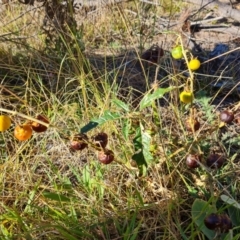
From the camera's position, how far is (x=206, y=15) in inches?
130

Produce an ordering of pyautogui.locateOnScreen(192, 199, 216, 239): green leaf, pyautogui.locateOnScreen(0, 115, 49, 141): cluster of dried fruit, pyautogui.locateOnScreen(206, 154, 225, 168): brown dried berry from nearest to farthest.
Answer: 1. pyautogui.locateOnScreen(0, 115, 49, 141): cluster of dried fruit
2. pyautogui.locateOnScreen(192, 199, 216, 239): green leaf
3. pyautogui.locateOnScreen(206, 154, 225, 168): brown dried berry

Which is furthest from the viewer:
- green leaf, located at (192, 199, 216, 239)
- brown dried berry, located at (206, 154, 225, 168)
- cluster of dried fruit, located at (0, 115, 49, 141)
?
brown dried berry, located at (206, 154, 225, 168)

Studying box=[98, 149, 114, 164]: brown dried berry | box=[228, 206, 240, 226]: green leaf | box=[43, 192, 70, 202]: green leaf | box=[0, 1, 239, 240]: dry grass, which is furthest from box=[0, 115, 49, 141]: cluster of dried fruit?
box=[228, 206, 240, 226]: green leaf

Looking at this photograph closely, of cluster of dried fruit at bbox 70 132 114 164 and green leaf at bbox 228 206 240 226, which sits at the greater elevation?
cluster of dried fruit at bbox 70 132 114 164

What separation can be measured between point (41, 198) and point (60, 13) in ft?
3.58

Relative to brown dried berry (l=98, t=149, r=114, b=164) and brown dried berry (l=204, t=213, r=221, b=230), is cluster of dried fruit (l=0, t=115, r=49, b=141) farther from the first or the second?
brown dried berry (l=204, t=213, r=221, b=230)

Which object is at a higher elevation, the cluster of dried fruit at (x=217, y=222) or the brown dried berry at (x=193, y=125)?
the brown dried berry at (x=193, y=125)

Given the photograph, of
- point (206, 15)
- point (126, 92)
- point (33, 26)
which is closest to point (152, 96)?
point (126, 92)

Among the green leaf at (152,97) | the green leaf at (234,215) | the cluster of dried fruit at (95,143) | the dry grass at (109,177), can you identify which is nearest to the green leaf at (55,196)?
the dry grass at (109,177)

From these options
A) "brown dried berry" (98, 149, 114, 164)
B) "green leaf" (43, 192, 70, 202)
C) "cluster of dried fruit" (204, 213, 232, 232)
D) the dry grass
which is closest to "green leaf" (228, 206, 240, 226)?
the dry grass

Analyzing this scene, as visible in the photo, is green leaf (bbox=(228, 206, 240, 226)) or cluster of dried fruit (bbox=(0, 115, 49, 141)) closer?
cluster of dried fruit (bbox=(0, 115, 49, 141))

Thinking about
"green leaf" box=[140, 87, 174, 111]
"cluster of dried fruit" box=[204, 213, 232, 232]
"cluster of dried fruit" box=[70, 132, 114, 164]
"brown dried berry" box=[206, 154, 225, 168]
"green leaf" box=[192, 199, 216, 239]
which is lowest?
"green leaf" box=[192, 199, 216, 239]

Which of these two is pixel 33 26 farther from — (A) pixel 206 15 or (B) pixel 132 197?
(B) pixel 132 197

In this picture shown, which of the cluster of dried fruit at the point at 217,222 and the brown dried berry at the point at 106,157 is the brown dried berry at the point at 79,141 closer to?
the brown dried berry at the point at 106,157
